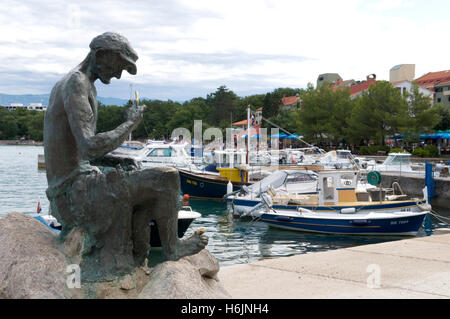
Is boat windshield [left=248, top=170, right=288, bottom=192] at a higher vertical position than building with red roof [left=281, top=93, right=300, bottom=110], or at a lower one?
lower

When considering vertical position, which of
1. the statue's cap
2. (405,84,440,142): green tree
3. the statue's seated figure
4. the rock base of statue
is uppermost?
(405,84,440,142): green tree

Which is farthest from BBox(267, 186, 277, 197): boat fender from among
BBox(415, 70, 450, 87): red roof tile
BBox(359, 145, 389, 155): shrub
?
BBox(415, 70, 450, 87): red roof tile

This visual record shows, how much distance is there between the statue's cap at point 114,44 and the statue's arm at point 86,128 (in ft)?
1.31

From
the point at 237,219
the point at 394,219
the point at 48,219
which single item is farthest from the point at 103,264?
the point at 237,219

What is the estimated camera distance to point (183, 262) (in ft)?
15.9

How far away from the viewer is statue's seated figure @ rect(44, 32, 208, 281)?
448cm

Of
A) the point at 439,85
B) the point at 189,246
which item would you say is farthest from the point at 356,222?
the point at 439,85

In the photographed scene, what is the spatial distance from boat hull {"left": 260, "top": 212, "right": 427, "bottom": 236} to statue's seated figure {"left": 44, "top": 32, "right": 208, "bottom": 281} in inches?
596

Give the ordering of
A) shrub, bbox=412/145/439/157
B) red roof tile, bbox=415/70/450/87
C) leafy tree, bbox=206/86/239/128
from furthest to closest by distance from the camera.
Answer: leafy tree, bbox=206/86/239/128 < red roof tile, bbox=415/70/450/87 < shrub, bbox=412/145/439/157

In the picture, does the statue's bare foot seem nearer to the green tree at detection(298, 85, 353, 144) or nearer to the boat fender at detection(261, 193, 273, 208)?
the boat fender at detection(261, 193, 273, 208)

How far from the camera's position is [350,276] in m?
7.53

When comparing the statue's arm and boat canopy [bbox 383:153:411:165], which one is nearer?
Answer: the statue's arm

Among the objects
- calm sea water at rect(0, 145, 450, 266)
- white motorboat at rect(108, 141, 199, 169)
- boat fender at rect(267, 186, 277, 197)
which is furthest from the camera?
white motorboat at rect(108, 141, 199, 169)
